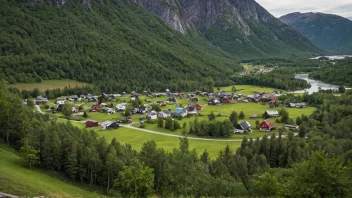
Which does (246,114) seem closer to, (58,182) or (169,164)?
(169,164)

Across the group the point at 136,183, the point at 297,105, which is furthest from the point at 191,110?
the point at 136,183

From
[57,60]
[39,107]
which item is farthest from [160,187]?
[57,60]

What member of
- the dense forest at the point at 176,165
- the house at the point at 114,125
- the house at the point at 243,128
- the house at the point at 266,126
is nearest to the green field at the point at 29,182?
the dense forest at the point at 176,165

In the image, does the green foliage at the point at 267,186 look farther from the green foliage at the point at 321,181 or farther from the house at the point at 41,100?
the house at the point at 41,100

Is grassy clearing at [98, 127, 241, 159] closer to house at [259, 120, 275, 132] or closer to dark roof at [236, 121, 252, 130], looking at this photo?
dark roof at [236, 121, 252, 130]

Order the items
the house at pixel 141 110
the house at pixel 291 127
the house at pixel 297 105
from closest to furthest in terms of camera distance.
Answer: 1. the house at pixel 291 127
2. the house at pixel 141 110
3. the house at pixel 297 105

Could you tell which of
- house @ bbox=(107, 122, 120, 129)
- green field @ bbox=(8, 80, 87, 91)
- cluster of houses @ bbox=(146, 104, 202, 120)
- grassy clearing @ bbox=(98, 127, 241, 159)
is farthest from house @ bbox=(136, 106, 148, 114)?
green field @ bbox=(8, 80, 87, 91)
